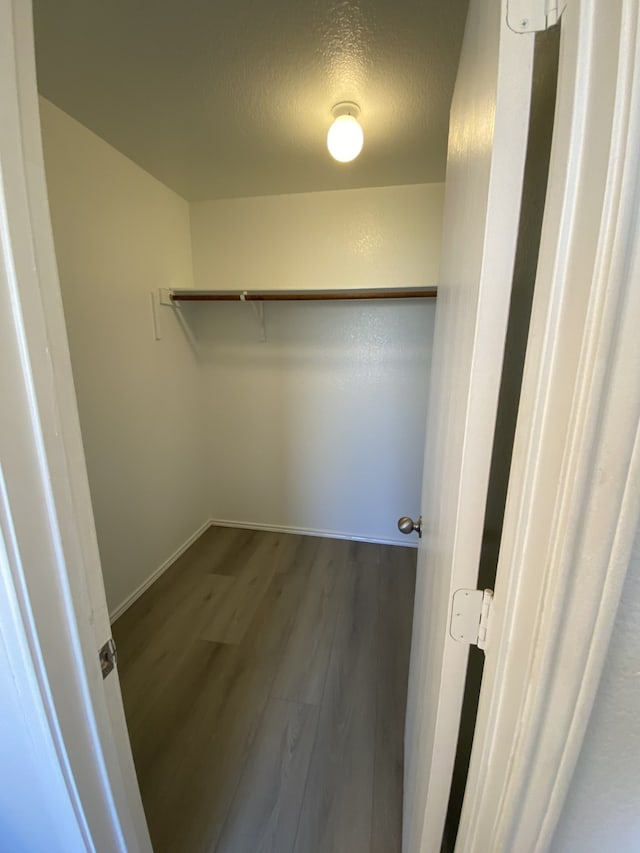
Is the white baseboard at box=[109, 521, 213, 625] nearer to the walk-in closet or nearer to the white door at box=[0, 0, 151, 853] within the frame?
the walk-in closet

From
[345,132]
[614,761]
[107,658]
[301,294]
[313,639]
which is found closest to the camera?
[614,761]

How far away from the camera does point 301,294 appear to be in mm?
2166

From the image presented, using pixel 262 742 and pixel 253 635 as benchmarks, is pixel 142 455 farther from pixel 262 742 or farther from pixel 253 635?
pixel 262 742

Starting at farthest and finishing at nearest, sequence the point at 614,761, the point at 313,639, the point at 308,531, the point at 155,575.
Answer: the point at 308,531
the point at 155,575
the point at 313,639
the point at 614,761

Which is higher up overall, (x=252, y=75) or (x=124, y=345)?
(x=252, y=75)

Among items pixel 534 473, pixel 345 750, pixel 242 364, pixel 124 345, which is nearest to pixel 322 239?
pixel 242 364

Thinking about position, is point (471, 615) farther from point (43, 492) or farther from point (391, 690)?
point (391, 690)

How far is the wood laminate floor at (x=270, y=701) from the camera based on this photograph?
1.16m

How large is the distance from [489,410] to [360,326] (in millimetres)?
2086

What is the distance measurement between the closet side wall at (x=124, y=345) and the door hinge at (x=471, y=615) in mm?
1857

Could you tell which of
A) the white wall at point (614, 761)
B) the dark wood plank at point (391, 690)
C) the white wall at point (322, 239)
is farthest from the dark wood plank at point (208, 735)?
the white wall at point (322, 239)

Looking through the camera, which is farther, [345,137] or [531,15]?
[345,137]

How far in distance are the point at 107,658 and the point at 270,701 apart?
117 cm

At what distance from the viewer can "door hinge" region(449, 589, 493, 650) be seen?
541 millimetres
